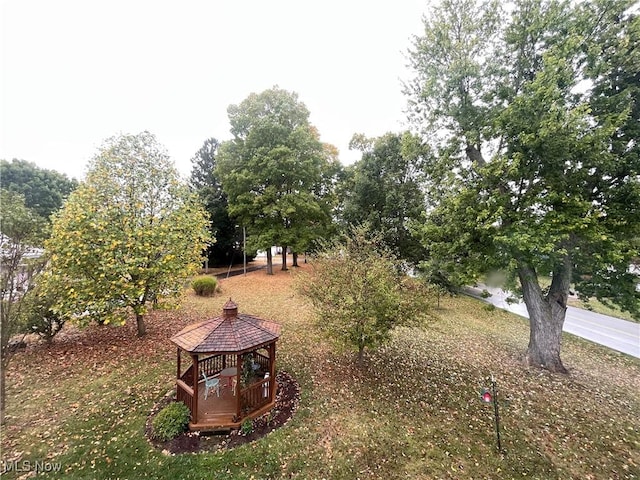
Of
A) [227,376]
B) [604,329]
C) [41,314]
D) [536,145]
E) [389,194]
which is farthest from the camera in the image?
[389,194]

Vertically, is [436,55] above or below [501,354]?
above

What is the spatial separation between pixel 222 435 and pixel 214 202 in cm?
2155

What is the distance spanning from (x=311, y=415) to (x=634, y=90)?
452 inches

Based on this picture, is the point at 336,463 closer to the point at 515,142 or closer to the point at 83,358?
the point at 83,358

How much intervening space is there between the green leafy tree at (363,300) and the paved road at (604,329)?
7.41 metres

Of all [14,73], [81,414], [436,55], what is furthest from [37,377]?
[436,55]

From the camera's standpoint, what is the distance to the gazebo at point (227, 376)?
5375 millimetres

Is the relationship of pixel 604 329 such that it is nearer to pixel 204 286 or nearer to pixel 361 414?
pixel 361 414

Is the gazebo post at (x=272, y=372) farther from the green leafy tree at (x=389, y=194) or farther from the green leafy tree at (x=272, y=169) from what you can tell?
the green leafy tree at (x=389, y=194)

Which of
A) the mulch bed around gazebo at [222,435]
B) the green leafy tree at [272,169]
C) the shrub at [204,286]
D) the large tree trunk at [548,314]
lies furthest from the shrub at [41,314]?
the large tree trunk at [548,314]

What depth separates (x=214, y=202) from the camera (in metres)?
23.7

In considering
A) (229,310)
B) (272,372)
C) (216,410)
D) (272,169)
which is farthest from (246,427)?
(272,169)

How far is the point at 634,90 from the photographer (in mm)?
6266

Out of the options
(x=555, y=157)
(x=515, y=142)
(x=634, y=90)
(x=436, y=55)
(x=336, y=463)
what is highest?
(x=436, y=55)
